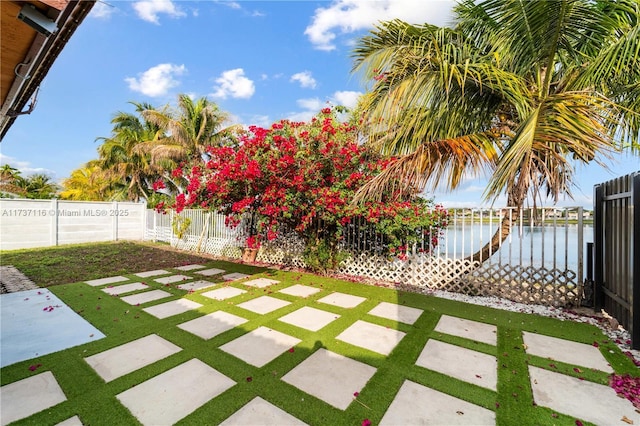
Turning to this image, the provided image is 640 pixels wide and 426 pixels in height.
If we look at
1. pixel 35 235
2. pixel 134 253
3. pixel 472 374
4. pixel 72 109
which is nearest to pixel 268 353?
pixel 472 374

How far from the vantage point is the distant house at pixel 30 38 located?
1428 mm

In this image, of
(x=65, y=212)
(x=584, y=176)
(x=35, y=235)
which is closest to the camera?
(x=584, y=176)

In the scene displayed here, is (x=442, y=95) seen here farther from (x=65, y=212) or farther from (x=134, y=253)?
(x=65, y=212)

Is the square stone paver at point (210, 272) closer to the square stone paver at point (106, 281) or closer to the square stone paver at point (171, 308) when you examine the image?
the square stone paver at point (106, 281)

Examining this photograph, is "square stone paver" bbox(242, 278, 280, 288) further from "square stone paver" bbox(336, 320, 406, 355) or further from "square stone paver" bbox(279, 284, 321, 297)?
"square stone paver" bbox(336, 320, 406, 355)

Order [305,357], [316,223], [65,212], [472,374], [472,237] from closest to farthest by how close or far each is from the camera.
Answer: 1. [472,374]
2. [305,357]
3. [472,237]
4. [316,223]
5. [65,212]

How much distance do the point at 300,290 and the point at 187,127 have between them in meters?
11.9

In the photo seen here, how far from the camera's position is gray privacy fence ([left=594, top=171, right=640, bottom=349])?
3.13 meters

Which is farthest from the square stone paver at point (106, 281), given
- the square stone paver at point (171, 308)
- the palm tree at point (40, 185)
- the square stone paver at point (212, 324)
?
the palm tree at point (40, 185)

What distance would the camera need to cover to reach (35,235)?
35.7ft

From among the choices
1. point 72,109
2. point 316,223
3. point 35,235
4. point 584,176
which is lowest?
point 35,235

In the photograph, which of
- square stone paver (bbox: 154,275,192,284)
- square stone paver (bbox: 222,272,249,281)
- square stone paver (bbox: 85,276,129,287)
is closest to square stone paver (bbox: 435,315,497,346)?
square stone paver (bbox: 222,272,249,281)

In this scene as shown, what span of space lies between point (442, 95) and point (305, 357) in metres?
4.41

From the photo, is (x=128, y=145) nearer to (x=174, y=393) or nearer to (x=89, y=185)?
(x=89, y=185)
